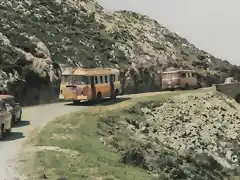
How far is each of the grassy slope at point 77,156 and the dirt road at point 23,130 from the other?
1.00m

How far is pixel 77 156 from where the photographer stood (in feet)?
70.9

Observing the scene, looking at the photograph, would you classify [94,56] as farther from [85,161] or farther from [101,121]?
[85,161]

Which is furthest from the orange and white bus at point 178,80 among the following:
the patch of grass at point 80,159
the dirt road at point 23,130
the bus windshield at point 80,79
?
the patch of grass at point 80,159

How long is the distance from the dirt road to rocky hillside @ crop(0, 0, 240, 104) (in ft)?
20.1

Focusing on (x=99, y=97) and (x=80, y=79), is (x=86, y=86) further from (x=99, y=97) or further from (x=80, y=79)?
(x=99, y=97)

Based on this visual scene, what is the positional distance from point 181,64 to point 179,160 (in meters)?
53.3

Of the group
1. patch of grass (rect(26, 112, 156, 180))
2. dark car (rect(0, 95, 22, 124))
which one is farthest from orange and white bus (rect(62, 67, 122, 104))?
patch of grass (rect(26, 112, 156, 180))

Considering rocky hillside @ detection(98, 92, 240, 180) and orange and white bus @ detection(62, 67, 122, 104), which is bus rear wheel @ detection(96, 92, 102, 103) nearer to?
orange and white bus @ detection(62, 67, 122, 104)

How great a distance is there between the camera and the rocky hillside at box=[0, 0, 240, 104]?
47.2m

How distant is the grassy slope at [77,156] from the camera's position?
1916 centimetres

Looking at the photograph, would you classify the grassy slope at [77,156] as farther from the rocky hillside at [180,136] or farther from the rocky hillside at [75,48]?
the rocky hillside at [75,48]

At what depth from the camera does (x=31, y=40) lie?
171 ft

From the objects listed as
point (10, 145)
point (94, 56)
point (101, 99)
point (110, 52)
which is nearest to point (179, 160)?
point (10, 145)

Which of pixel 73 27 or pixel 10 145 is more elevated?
pixel 73 27
